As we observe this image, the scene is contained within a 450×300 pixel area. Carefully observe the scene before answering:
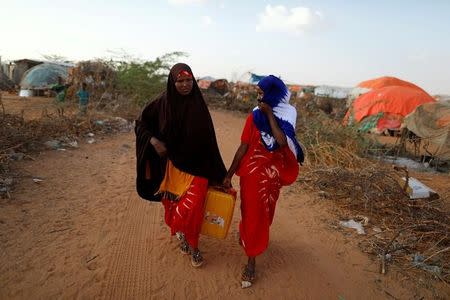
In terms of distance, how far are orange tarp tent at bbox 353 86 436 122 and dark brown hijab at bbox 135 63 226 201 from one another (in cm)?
1156

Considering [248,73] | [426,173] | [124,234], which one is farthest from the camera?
[248,73]

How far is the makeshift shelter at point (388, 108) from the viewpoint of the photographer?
12852 mm

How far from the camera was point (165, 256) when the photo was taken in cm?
319

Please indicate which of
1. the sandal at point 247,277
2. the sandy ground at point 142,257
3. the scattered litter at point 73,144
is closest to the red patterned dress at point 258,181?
the sandal at point 247,277

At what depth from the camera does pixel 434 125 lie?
29.0 feet

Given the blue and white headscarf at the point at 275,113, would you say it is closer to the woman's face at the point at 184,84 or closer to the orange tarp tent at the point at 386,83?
the woman's face at the point at 184,84

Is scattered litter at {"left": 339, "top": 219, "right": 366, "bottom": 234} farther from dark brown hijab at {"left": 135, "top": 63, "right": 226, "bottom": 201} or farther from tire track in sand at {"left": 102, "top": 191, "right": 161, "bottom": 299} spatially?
tire track in sand at {"left": 102, "top": 191, "right": 161, "bottom": 299}

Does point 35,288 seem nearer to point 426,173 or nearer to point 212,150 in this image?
point 212,150

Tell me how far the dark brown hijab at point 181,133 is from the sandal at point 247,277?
0.78 metres

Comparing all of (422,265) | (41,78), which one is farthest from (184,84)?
(41,78)

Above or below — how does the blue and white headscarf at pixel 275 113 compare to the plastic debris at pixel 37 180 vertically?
above

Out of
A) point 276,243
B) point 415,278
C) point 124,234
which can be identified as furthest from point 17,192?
Result: point 415,278

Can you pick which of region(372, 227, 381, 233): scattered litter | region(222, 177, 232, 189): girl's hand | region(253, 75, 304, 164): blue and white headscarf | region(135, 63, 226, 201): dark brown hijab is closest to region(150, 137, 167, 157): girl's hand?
region(135, 63, 226, 201): dark brown hijab

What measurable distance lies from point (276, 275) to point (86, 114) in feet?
23.9
